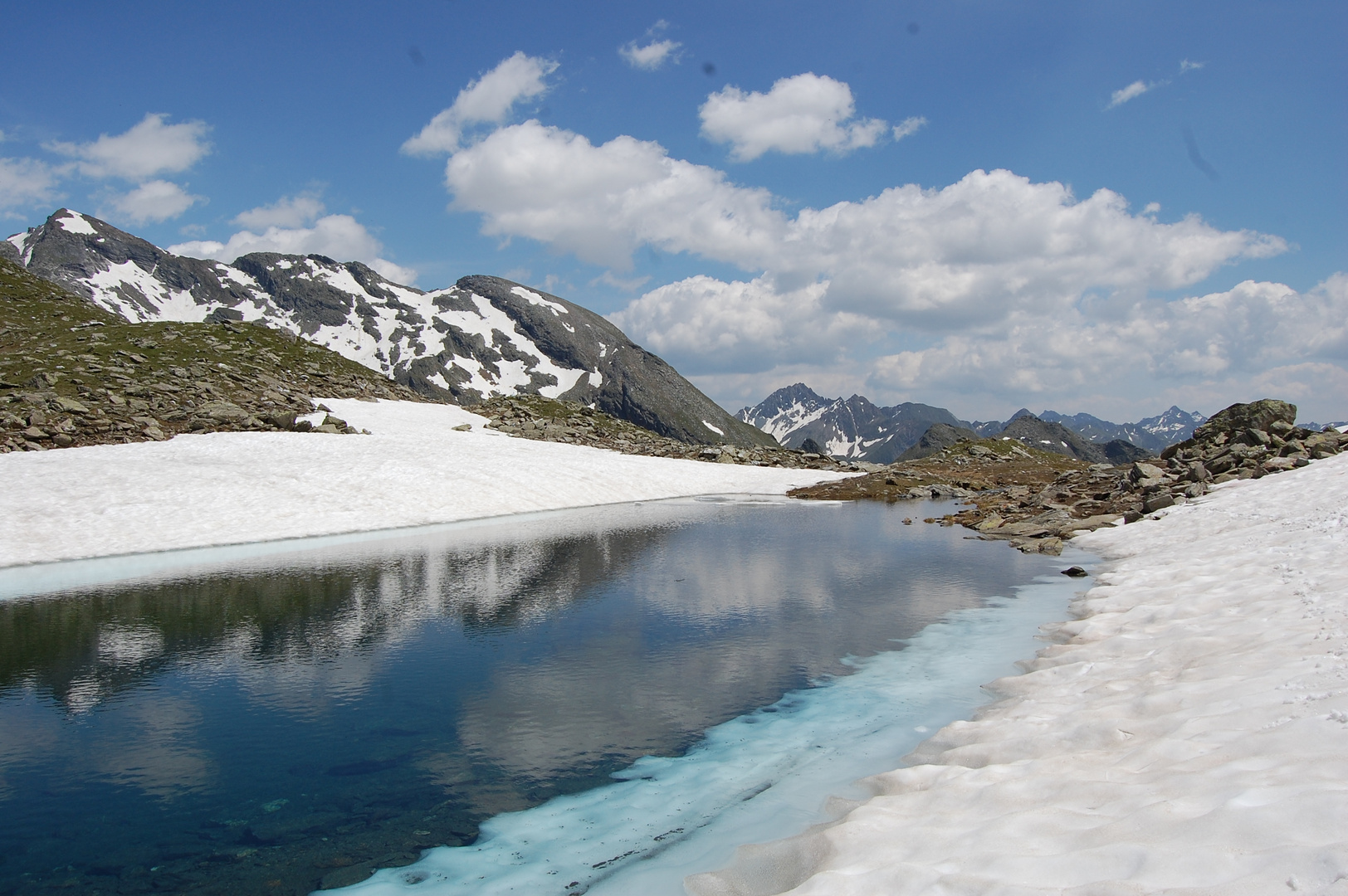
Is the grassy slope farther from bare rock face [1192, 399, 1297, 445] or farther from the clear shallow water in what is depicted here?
bare rock face [1192, 399, 1297, 445]

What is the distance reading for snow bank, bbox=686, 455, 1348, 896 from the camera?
22.1 feet

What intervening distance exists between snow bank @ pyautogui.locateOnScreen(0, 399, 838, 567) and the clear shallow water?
6.73 metres

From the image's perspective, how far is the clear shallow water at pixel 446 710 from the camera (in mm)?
10336

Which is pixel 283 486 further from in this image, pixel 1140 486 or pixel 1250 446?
pixel 1250 446

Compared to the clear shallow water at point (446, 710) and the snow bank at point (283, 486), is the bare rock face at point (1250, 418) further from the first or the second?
the snow bank at point (283, 486)

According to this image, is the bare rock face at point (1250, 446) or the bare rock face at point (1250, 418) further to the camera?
the bare rock face at point (1250, 418)

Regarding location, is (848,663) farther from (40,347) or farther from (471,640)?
(40,347)

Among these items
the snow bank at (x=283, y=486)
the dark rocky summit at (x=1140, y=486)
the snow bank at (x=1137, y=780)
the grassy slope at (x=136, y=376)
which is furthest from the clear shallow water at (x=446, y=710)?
the grassy slope at (x=136, y=376)

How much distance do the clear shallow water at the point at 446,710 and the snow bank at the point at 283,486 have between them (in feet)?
22.1

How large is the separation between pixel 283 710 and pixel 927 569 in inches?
1019

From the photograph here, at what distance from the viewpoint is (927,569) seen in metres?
31.6

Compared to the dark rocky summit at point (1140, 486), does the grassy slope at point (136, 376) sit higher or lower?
higher

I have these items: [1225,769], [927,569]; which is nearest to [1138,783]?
[1225,769]

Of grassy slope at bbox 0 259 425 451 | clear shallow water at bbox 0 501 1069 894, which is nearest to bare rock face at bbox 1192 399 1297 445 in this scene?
clear shallow water at bbox 0 501 1069 894
